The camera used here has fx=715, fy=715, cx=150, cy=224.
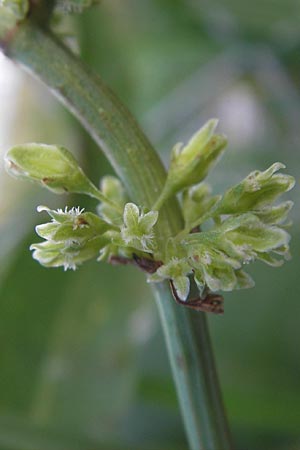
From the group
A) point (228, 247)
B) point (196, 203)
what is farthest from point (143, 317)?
point (228, 247)

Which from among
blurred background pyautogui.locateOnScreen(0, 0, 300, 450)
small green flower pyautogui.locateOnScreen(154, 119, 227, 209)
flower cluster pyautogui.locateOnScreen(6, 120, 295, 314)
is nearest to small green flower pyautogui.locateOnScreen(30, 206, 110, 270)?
flower cluster pyautogui.locateOnScreen(6, 120, 295, 314)

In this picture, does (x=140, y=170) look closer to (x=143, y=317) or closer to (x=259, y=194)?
(x=259, y=194)

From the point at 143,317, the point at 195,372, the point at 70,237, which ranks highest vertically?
the point at 143,317

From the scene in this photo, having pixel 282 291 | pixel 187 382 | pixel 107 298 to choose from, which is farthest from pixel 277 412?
pixel 187 382

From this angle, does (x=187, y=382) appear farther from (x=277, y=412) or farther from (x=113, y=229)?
(x=277, y=412)

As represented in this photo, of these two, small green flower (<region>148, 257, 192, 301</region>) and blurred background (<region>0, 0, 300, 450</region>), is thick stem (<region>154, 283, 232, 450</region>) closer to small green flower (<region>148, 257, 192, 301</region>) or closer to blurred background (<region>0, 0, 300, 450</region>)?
small green flower (<region>148, 257, 192, 301</region>)

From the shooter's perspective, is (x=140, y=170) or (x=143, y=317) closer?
(x=140, y=170)

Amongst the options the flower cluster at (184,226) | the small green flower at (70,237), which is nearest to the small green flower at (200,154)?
the flower cluster at (184,226)

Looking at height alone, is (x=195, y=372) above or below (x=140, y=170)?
below
